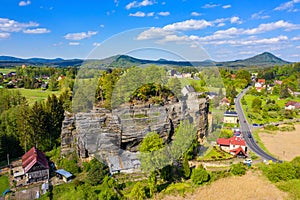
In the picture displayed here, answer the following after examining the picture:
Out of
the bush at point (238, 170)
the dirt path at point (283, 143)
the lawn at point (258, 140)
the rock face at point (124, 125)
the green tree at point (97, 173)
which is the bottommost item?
the dirt path at point (283, 143)

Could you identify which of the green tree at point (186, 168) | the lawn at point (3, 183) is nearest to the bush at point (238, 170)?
the green tree at point (186, 168)

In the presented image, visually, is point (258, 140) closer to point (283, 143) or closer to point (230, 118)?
point (283, 143)

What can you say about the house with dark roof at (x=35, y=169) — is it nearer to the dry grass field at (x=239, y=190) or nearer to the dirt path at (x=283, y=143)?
the dry grass field at (x=239, y=190)

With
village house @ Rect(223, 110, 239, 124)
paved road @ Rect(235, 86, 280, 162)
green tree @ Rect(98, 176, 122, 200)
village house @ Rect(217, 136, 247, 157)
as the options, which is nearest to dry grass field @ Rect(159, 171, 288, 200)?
green tree @ Rect(98, 176, 122, 200)

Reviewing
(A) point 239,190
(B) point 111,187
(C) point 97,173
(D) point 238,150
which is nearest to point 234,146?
(D) point 238,150

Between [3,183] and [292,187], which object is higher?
[292,187]

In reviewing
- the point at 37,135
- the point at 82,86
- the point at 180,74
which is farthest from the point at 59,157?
the point at 180,74
